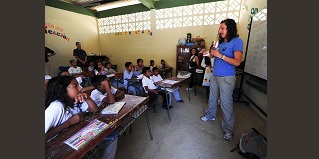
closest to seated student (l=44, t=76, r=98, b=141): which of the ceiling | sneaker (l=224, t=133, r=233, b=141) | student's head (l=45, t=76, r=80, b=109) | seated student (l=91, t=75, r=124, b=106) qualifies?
student's head (l=45, t=76, r=80, b=109)

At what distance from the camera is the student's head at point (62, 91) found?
1273 mm

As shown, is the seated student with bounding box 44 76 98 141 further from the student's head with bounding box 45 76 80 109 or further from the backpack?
the backpack

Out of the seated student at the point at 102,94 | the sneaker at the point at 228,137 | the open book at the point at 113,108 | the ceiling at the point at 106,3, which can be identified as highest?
the ceiling at the point at 106,3

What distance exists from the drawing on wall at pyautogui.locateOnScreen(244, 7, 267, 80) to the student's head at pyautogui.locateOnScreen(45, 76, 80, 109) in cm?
260

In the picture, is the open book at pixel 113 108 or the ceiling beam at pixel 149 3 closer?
the open book at pixel 113 108

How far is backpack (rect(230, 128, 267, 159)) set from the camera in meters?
1.56

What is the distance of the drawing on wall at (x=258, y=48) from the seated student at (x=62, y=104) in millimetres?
2572

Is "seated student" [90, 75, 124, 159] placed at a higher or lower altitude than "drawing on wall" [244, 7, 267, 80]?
lower

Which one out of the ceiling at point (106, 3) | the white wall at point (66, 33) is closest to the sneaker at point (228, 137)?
the ceiling at point (106, 3)

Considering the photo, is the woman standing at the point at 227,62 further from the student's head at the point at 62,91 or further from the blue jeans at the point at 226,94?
the student's head at the point at 62,91

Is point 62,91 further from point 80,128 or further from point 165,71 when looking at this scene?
point 165,71

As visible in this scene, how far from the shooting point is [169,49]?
600cm

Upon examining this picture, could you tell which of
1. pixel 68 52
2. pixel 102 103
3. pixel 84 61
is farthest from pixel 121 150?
pixel 68 52

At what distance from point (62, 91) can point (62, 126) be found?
0.32 m
